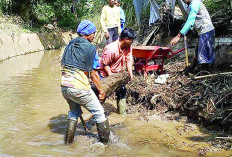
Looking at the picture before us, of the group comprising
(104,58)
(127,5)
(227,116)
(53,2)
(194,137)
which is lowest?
(194,137)

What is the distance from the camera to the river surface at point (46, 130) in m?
4.04

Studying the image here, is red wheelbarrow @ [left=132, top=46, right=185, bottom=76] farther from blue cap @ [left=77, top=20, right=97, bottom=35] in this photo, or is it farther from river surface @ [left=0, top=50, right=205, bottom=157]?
blue cap @ [left=77, top=20, right=97, bottom=35]

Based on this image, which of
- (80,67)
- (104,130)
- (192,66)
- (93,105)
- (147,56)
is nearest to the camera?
(80,67)

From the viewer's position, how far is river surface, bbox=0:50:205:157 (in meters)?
4.04

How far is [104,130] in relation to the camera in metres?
4.09

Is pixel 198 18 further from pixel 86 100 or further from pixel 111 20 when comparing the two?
pixel 86 100

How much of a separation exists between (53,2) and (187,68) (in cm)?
1260

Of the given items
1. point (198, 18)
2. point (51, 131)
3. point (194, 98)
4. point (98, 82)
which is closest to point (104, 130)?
point (98, 82)

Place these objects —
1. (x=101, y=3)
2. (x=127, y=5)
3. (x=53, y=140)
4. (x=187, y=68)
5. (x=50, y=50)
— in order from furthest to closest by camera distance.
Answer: (x=50, y=50)
(x=101, y=3)
(x=127, y=5)
(x=187, y=68)
(x=53, y=140)

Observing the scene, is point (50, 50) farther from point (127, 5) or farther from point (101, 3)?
point (127, 5)

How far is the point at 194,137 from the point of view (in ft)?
14.9

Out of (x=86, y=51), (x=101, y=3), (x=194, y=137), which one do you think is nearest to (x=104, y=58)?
(x=86, y=51)

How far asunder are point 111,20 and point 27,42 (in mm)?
7854

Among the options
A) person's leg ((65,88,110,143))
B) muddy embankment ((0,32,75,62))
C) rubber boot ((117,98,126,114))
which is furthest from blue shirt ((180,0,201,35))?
muddy embankment ((0,32,75,62))
